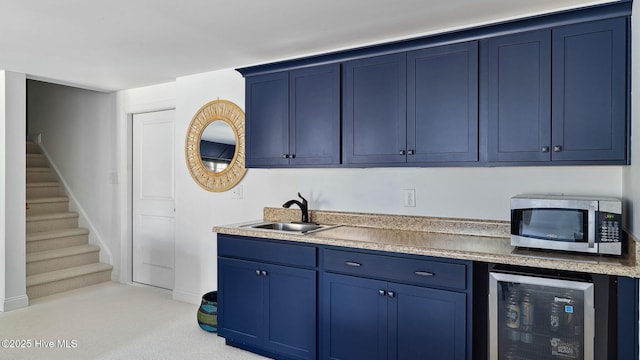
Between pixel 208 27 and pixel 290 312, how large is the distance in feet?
6.38

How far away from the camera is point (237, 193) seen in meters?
3.86

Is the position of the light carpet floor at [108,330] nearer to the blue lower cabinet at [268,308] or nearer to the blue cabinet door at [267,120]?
the blue lower cabinet at [268,308]

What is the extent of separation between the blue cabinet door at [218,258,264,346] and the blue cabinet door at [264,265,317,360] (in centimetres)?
8

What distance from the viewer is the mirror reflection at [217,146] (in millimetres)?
3852

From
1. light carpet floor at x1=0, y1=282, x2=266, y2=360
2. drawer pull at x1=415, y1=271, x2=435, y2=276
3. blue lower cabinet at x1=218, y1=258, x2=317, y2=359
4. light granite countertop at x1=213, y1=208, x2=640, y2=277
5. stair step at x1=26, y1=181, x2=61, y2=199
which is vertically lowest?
light carpet floor at x1=0, y1=282, x2=266, y2=360

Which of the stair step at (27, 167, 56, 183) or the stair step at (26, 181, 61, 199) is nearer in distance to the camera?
the stair step at (26, 181, 61, 199)

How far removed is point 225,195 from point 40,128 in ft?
11.8

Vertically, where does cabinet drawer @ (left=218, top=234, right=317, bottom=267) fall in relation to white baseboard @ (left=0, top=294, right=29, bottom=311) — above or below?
above

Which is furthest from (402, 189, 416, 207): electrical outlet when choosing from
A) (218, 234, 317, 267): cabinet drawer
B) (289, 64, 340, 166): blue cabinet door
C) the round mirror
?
the round mirror

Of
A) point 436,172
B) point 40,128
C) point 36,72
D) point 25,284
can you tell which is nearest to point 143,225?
point 25,284

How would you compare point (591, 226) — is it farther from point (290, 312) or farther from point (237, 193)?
point (237, 193)

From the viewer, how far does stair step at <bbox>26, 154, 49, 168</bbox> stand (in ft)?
18.5

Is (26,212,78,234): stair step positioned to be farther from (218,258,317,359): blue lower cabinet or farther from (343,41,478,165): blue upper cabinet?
(343,41,478,165): blue upper cabinet

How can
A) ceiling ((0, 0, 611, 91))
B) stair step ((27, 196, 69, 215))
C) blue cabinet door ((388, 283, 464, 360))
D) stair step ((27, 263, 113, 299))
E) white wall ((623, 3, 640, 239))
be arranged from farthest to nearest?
stair step ((27, 196, 69, 215)) → stair step ((27, 263, 113, 299)) → ceiling ((0, 0, 611, 91)) → blue cabinet door ((388, 283, 464, 360)) → white wall ((623, 3, 640, 239))
